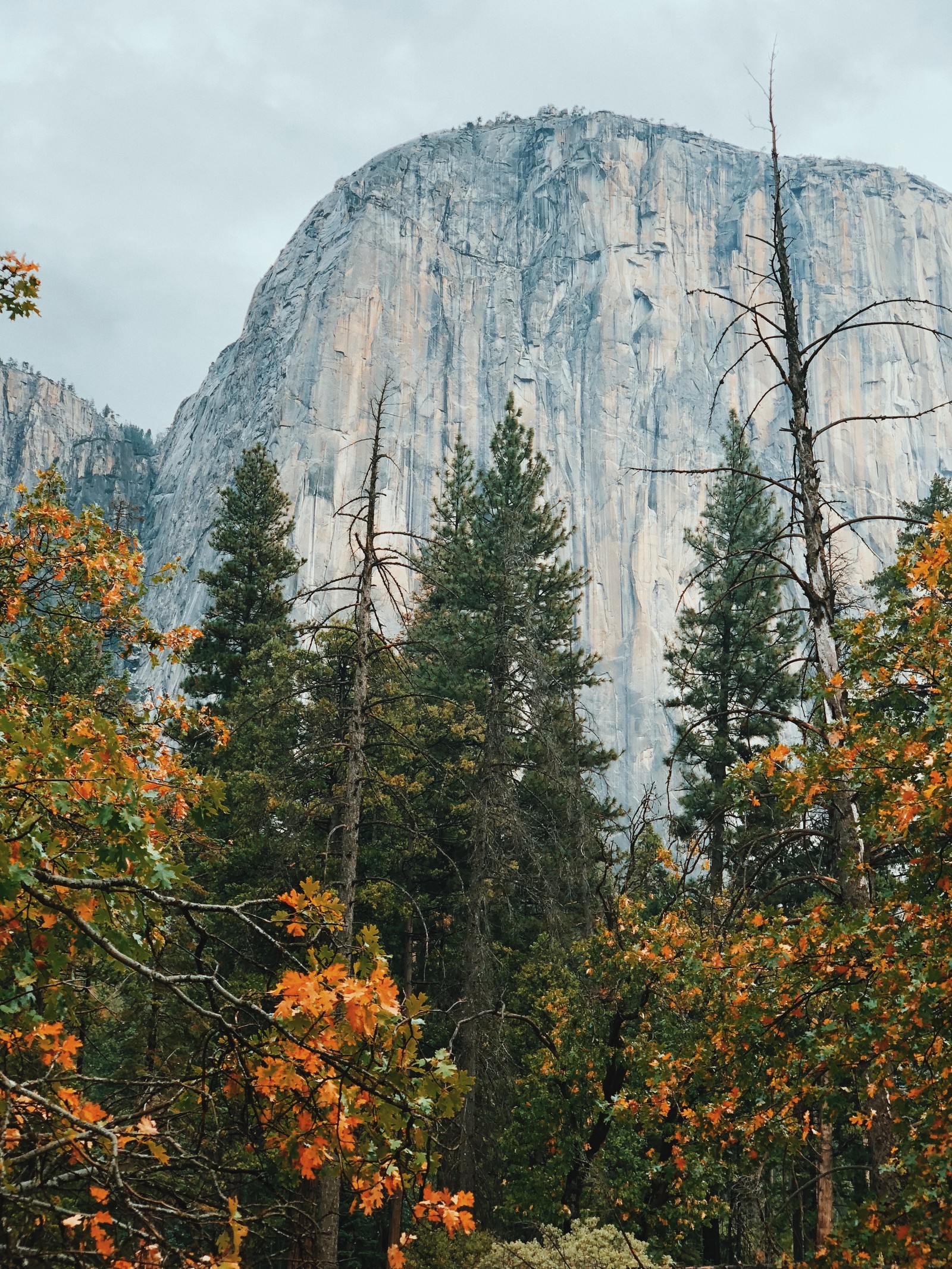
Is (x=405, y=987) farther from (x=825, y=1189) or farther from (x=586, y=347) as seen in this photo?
(x=586, y=347)

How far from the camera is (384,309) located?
10175 cm

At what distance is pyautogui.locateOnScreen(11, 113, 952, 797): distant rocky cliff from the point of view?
92.3m

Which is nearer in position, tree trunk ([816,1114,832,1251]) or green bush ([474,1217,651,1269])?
green bush ([474,1217,651,1269])

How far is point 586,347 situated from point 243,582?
288 feet

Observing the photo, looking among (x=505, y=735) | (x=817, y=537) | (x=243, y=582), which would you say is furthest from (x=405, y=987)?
(x=817, y=537)

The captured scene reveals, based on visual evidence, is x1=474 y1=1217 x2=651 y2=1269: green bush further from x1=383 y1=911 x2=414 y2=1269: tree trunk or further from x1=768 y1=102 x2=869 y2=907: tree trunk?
x1=768 y1=102 x2=869 y2=907: tree trunk

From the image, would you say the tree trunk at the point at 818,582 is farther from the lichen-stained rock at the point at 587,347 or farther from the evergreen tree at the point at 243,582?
the lichen-stained rock at the point at 587,347

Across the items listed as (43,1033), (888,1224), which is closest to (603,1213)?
(888,1224)

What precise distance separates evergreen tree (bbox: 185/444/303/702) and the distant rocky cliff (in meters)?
55.8

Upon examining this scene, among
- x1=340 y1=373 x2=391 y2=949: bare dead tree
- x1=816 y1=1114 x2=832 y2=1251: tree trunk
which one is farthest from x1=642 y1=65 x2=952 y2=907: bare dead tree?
x1=816 y1=1114 x2=832 y2=1251: tree trunk

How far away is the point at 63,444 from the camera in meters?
115

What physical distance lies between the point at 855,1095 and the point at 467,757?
1367cm

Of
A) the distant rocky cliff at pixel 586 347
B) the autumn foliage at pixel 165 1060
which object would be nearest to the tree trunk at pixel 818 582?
the autumn foliage at pixel 165 1060

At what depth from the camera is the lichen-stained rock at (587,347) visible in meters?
92.3
